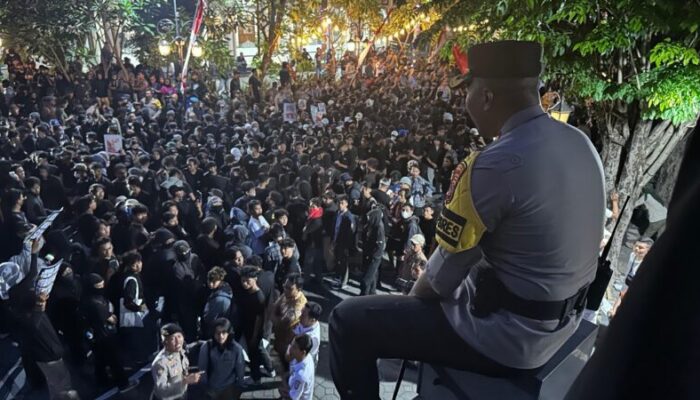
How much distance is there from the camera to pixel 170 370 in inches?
201

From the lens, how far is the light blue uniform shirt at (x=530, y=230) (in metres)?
1.71

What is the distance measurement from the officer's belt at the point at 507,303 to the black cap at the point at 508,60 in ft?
2.53

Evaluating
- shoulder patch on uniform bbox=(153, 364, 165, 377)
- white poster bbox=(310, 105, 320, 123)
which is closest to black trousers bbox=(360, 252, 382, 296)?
shoulder patch on uniform bbox=(153, 364, 165, 377)

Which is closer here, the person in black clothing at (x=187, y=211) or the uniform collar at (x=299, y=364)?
the uniform collar at (x=299, y=364)

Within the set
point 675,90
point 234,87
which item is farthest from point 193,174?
point 234,87

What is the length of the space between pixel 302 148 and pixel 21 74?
12461 mm

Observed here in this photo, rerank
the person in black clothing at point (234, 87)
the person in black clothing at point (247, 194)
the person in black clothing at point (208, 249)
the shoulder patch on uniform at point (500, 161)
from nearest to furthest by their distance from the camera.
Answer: the shoulder patch on uniform at point (500, 161)
the person in black clothing at point (208, 249)
the person in black clothing at point (247, 194)
the person in black clothing at point (234, 87)

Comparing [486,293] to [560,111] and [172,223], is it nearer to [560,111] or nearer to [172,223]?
[560,111]

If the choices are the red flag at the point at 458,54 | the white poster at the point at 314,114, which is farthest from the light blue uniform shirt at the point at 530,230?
the white poster at the point at 314,114

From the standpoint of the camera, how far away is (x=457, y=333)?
76.7 inches

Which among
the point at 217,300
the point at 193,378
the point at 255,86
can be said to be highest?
the point at 255,86

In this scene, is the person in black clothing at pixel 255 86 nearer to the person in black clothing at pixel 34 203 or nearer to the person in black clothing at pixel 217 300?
the person in black clothing at pixel 34 203

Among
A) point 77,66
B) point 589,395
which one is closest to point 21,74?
point 77,66

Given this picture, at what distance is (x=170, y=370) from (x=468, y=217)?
447cm
